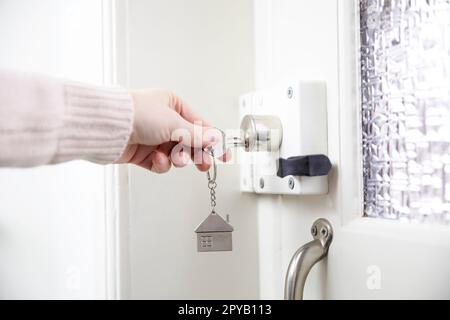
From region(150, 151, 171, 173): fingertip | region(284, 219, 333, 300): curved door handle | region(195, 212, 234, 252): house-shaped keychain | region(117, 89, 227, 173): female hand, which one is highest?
region(117, 89, 227, 173): female hand

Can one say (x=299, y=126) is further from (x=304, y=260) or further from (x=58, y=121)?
(x=58, y=121)

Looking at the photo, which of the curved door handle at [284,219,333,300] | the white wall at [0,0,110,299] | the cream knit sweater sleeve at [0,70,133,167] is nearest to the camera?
the cream knit sweater sleeve at [0,70,133,167]

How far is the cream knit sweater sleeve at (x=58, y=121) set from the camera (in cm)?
37

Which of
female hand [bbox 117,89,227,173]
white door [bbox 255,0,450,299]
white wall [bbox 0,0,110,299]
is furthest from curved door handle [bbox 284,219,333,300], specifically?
white wall [bbox 0,0,110,299]

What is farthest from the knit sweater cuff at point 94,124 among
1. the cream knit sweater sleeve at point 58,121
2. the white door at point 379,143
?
the white door at point 379,143

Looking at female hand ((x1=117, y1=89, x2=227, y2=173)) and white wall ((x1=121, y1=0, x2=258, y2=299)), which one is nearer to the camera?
female hand ((x1=117, y1=89, x2=227, y2=173))

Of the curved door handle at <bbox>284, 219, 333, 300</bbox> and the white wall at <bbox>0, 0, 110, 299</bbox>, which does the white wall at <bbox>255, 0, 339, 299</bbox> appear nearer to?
the curved door handle at <bbox>284, 219, 333, 300</bbox>

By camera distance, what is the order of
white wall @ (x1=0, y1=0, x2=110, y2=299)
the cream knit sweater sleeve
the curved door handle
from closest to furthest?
the cream knit sweater sleeve
the curved door handle
white wall @ (x1=0, y1=0, x2=110, y2=299)

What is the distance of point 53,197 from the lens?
81 cm

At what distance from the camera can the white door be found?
1.31 ft

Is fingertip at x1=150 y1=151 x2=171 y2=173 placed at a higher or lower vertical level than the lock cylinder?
lower

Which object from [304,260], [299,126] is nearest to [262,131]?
[299,126]

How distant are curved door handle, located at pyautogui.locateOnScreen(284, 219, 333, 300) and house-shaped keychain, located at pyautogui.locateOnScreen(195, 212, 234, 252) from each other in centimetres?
7
